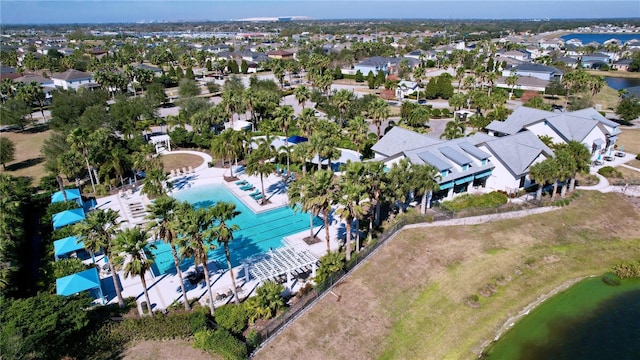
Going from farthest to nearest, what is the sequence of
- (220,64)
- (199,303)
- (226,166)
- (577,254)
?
1. (220,64)
2. (226,166)
3. (577,254)
4. (199,303)

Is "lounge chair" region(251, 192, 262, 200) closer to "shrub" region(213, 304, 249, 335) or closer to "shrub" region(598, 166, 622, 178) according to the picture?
"shrub" region(213, 304, 249, 335)

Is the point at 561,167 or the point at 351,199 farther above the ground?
the point at 351,199

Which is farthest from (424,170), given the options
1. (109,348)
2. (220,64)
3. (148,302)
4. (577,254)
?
(220,64)

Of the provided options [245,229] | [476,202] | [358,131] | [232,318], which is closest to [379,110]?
[358,131]

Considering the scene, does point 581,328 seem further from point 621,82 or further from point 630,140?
point 621,82

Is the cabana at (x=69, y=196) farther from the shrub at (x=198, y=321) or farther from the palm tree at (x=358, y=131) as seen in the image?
the palm tree at (x=358, y=131)

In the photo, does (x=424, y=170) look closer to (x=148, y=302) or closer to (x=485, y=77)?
(x=148, y=302)

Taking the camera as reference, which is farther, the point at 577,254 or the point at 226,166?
the point at 226,166
